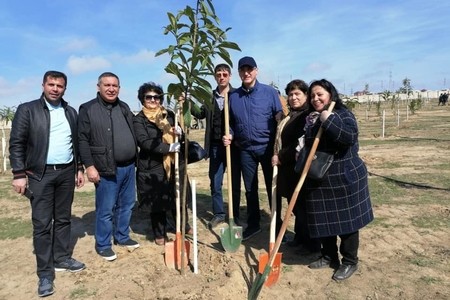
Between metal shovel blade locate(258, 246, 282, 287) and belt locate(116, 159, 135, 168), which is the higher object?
belt locate(116, 159, 135, 168)

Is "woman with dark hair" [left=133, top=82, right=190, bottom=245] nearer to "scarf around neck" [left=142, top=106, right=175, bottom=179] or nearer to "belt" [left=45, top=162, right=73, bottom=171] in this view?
"scarf around neck" [left=142, top=106, right=175, bottom=179]

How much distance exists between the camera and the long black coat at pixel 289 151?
3564 millimetres

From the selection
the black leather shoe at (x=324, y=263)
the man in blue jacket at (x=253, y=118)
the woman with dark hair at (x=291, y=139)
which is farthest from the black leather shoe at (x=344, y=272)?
the man in blue jacket at (x=253, y=118)

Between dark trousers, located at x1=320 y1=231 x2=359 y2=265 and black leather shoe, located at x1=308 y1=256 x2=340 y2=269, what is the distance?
0.04 m

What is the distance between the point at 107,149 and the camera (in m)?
3.63

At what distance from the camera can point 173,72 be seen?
2.87 metres

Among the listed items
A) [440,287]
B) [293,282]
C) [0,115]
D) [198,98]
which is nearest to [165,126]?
[198,98]

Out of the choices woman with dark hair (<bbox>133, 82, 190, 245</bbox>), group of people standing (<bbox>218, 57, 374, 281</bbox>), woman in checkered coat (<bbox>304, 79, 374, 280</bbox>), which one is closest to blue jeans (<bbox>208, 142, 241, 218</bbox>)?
group of people standing (<bbox>218, 57, 374, 281</bbox>)

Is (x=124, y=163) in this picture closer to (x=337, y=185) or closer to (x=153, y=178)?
(x=153, y=178)

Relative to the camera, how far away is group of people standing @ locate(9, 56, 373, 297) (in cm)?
317

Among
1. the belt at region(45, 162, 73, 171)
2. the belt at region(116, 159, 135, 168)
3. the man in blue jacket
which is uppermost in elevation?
the man in blue jacket

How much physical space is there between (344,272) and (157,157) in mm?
2290

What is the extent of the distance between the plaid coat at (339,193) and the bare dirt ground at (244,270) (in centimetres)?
60

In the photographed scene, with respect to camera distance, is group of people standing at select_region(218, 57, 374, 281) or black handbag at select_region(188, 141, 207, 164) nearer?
group of people standing at select_region(218, 57, 374, 281)
